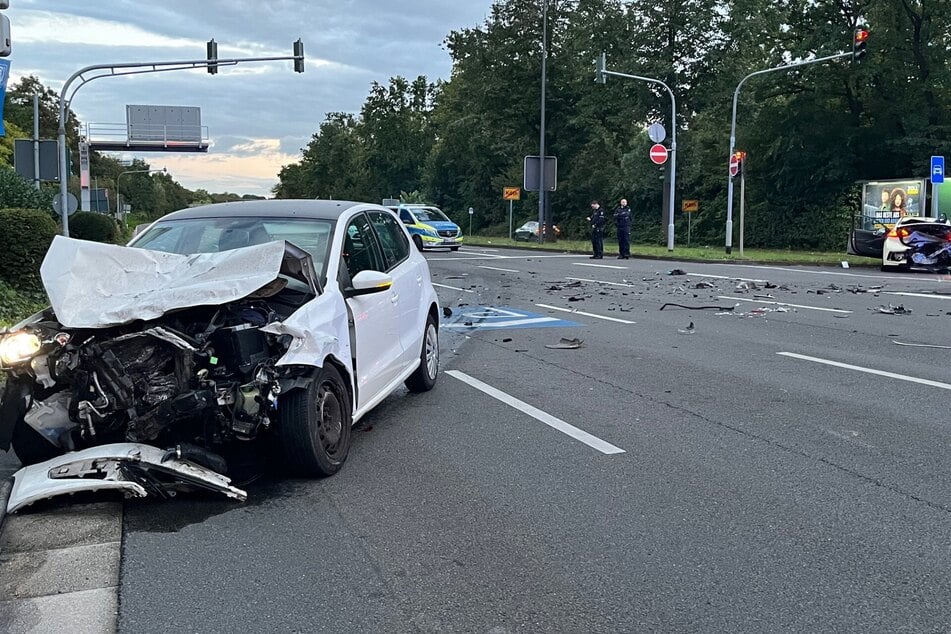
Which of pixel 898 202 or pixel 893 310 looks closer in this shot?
pixel 893 310

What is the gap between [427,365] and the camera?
25.1 feet

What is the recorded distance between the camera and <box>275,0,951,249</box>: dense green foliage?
3788cm

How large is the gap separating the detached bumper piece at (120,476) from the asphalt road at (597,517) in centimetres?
18

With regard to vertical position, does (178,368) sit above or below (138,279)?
below

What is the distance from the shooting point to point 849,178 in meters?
42.2

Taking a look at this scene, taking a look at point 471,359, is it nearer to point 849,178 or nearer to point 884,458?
point 884,458

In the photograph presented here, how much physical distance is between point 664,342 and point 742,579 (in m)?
7.15

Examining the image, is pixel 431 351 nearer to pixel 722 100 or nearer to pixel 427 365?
pixel 427 365

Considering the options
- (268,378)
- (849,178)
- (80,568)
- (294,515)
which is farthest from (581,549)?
(849,178)

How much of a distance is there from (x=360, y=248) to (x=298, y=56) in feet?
74.6

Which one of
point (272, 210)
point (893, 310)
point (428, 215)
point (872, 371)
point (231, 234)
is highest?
point (428, 215)

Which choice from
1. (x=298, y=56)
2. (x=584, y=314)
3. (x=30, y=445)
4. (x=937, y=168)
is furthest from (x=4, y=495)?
(x=937, y=168)

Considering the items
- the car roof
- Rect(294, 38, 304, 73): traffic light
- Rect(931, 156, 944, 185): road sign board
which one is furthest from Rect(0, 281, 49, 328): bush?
Rect(931, 156, 944, 185): road sign board

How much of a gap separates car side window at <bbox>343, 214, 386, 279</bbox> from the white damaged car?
0.32 metres
